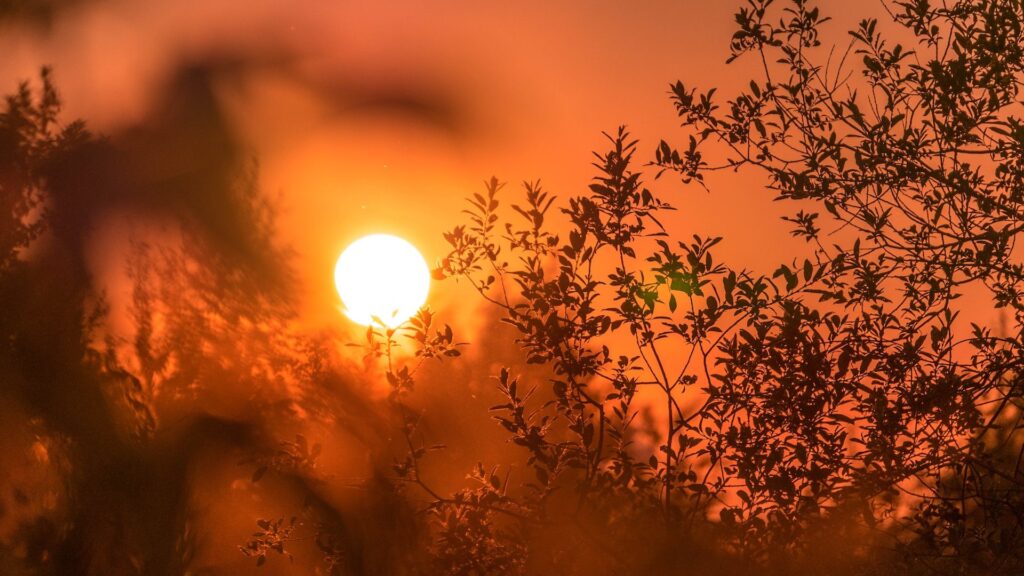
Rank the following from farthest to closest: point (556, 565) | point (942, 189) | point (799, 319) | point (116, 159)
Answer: point (116, 159)
point (556, 565)
point (942, 189)
point (799, 319)

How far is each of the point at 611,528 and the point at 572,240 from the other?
8.30 feet

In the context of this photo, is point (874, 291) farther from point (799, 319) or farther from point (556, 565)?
point (556, 565)

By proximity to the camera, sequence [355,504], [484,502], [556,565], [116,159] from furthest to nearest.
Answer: [116,159] → [355,504] → [556,565] → [484,502]

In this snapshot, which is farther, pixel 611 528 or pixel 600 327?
pixel 611 528

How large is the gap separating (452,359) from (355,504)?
61.5 inches

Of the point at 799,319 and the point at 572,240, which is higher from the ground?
the point at 572,240

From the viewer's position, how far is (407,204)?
8086 millimetres

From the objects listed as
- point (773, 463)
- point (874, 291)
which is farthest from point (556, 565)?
point (874, 291)

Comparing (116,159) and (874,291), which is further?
Answer: (116,159)

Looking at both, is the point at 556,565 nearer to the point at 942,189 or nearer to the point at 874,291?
the point at 874,291

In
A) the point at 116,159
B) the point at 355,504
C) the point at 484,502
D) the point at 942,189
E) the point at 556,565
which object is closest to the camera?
the point at 942,189

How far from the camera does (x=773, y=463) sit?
569 centimetres

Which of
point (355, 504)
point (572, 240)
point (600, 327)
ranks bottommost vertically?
point (355, 504)

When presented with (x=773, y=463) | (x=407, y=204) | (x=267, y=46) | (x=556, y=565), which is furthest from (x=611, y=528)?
(x=267, y=46)
